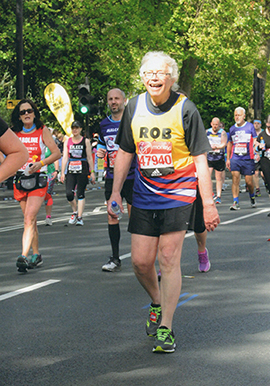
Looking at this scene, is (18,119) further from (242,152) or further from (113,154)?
(242,152)

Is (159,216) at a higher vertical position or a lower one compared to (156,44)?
lower

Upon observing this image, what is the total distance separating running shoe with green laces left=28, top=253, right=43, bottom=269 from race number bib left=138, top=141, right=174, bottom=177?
3.57 meters

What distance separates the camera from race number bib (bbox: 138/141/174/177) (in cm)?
466

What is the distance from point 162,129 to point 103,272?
323 cm

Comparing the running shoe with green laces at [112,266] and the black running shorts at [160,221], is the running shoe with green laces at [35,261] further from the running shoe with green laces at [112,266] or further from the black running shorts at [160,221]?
the black running shorts at [160,221]

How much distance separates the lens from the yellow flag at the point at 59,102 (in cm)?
2389

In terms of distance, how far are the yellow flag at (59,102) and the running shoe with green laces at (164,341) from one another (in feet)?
64.5

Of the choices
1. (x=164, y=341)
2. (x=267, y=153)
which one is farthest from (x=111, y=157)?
(x=267, y=153)

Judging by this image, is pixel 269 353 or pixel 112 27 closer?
pixel 269 353

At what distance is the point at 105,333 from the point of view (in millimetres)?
5055

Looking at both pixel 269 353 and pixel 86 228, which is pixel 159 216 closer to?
pixel 269 353

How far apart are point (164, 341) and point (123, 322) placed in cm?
85

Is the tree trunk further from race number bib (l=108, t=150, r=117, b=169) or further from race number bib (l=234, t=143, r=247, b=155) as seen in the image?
race number bib (l=108, t=150, r=117, b=169)

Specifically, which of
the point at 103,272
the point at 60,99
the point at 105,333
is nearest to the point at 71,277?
the point at 103,272
